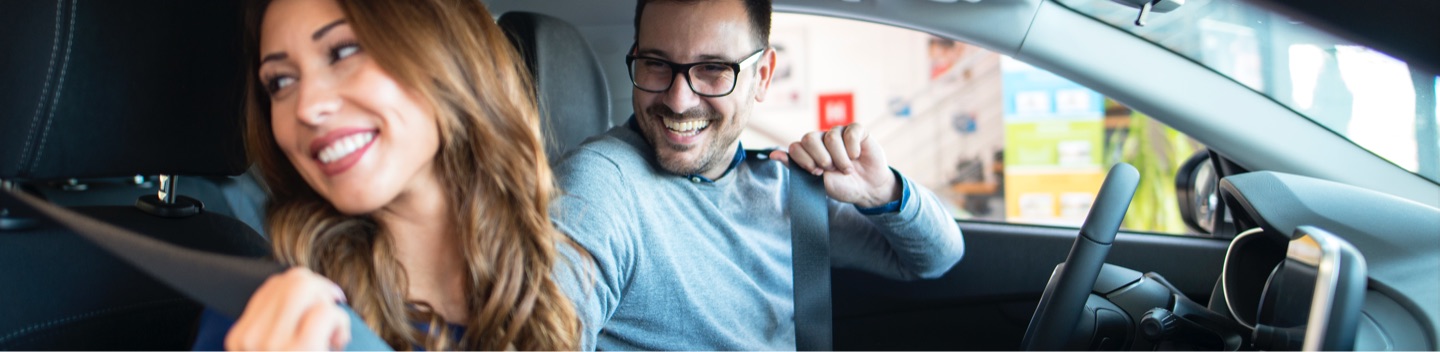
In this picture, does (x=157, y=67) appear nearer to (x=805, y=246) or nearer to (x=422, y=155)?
(x=422, y=155)

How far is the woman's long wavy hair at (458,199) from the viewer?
0.98m

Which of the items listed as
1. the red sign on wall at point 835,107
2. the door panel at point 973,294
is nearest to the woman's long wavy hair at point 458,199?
the door panel at point 973,294

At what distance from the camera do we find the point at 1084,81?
5.18 ft

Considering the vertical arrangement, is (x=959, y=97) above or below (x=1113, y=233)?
below

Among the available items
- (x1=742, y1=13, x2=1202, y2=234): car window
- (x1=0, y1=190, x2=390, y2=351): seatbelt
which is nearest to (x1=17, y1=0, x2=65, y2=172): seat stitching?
(x1=0, y1=190, x2=390, y2=351): seatbelt

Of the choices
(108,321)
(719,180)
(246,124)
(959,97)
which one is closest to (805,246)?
(719,180)

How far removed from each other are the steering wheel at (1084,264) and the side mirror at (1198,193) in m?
0.65

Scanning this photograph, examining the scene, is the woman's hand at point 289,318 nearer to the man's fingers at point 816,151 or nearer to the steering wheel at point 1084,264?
the steering wheel at point 1084,264

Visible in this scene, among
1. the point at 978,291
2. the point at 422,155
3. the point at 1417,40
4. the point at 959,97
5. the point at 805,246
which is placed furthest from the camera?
the point at 959,97

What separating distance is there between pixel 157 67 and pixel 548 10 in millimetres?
865

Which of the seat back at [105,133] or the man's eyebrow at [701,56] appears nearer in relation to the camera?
the seat back at [105,133]

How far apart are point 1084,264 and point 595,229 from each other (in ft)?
1.90

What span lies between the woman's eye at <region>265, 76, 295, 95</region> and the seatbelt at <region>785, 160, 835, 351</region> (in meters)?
0.78

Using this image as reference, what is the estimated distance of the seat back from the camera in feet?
Result: 3.38
